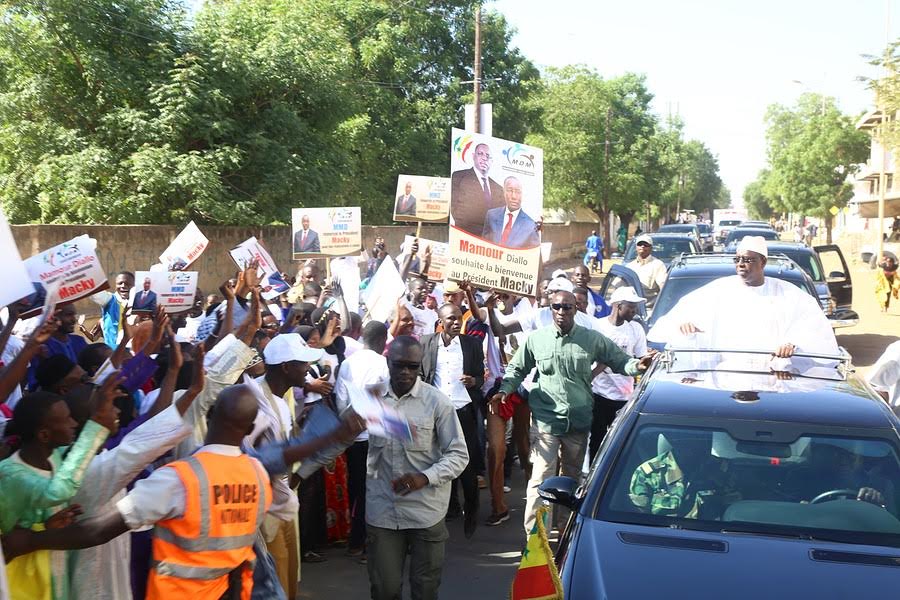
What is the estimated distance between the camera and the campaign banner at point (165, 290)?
8016 mm

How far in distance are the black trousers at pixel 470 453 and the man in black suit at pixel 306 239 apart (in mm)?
5778

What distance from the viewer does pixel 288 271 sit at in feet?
76.8

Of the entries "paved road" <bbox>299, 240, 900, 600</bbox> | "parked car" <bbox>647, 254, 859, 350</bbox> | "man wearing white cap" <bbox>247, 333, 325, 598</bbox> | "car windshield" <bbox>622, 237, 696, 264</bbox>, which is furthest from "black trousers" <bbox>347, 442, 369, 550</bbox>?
"car windshield" <bbox>622, 237, 696, 264</bbox>

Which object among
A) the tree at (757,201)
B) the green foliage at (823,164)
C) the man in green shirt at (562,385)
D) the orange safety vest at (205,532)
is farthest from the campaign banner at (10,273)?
the tree at (757,201)

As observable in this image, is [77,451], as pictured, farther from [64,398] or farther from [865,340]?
[865,340]

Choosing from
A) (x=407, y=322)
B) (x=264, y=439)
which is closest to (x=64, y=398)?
(x=264, y=439)

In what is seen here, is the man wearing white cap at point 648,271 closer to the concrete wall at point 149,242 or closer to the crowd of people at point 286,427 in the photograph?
the crowd of people at point 286,427

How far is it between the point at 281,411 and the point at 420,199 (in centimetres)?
989

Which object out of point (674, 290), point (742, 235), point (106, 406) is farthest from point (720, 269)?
point (742, 235)

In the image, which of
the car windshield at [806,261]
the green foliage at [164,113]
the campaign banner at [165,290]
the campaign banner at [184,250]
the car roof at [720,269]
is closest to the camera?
the campaign banner at [165,290]

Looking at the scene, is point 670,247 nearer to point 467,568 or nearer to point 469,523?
point 469,523

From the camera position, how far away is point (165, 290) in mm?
8172

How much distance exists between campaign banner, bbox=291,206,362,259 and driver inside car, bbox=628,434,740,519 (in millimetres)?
8998

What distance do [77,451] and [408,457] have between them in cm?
197
